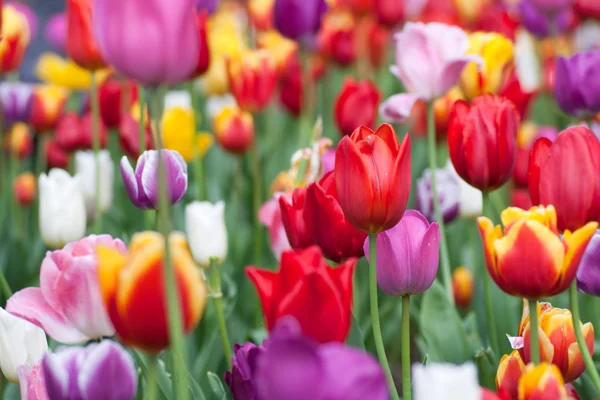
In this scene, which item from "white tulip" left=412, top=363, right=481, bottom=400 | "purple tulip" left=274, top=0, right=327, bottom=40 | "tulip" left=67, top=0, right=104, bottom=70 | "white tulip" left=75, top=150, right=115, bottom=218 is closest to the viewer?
"white tulip" left=412, top=363, right=481, bottom=400

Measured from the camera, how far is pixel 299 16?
182 cm

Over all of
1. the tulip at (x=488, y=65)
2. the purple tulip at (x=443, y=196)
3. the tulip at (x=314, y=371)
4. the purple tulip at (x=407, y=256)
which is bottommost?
the purple tulip at (x=443, y=196)

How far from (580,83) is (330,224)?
65 centimetres

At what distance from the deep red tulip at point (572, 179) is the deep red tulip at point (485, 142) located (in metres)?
0.14

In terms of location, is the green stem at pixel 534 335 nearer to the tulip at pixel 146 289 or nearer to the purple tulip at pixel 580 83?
the tulip at pixel 146 289

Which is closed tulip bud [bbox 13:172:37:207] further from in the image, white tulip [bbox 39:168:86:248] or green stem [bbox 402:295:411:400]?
green stem [bbox 402:295:411:400]

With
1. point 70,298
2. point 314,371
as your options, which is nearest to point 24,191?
point 70,298

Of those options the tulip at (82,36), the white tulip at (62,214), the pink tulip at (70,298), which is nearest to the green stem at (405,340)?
the pink tulip at (70,298)

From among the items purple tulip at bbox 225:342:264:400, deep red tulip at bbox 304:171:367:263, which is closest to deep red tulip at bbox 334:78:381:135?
deep red tulip at bbox 304:171:367:263

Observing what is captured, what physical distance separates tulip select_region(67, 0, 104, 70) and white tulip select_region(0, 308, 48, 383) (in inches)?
22.5

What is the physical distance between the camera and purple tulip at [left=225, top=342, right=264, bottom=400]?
838mm

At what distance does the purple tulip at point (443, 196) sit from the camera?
4.53ft

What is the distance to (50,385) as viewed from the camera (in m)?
0.69

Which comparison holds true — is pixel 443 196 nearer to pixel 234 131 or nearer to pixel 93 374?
pixel 234 131
